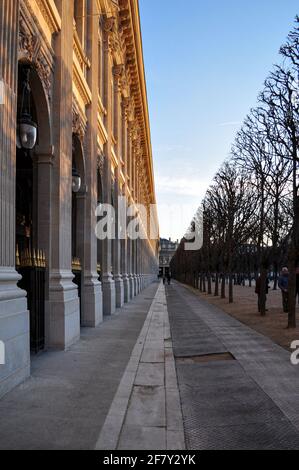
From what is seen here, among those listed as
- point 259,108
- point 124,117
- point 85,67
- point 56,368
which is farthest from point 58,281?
point 124,117

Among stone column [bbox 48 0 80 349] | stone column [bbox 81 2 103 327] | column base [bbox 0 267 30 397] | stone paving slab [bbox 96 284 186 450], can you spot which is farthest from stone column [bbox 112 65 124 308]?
column base [bbox 0 267 30 397]

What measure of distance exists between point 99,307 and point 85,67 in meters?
7.36

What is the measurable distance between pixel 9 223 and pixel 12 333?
1534 millimetres

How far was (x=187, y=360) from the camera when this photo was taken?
10688 mm

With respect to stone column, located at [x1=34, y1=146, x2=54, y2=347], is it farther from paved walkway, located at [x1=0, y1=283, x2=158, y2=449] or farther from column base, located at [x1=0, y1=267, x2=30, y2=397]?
column base, located at [x1=0, y1=267, x2=30, y2=397]

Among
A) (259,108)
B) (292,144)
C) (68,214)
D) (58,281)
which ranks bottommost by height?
(58,281)

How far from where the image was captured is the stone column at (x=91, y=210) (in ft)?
51.2

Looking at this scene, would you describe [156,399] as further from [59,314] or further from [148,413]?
[59,314]

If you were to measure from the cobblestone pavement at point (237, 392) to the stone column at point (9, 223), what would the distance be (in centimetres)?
237

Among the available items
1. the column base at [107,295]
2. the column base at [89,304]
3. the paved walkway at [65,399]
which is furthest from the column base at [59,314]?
the column base at [107,295]

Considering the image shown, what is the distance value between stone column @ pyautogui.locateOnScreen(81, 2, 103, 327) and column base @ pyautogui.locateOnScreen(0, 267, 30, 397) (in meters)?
7.66

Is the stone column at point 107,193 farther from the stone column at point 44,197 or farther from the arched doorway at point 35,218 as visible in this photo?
the stone column at point 44,197

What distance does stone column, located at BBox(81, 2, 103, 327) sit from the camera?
15.6 m

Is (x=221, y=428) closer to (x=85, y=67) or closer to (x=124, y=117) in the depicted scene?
(x=85, y=67)
